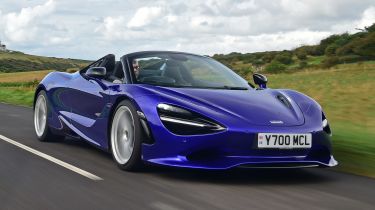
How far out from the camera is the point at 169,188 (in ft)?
16.9

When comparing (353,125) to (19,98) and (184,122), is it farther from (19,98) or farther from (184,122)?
(19,98)

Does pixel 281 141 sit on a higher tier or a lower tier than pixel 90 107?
lower

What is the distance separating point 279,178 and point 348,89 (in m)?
17.8

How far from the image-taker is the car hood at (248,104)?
548 cm

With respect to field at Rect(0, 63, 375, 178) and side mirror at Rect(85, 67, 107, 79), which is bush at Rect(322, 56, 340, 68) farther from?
side mirror at Rect(85, 67, 107, 79)

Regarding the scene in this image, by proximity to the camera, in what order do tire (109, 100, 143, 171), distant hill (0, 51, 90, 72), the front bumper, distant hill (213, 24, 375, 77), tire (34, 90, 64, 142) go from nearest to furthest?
1. the front bumper
2. tire (109, 100, 143, 171)
3. tire (34, 90, 64, 142)
4. distant hill (213, 24, 375, 77)
5. distant hill (0, 51, 90, 72)

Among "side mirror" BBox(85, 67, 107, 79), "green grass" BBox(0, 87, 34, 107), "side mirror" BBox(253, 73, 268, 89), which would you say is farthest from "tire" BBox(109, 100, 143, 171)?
"green grass" BBox(0, 87, 34, 107)

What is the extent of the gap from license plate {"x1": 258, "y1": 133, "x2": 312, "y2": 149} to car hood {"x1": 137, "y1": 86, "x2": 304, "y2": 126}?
5.9 inches

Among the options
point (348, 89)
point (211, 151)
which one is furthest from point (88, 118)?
point (348, 89)

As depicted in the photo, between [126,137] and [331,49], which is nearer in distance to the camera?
[126,137]

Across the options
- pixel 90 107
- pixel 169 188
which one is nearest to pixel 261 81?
pixel 90 107

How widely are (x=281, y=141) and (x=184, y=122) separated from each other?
2.88 ft

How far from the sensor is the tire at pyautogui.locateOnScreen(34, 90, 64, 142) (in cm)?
860

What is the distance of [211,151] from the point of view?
17.5 feet
